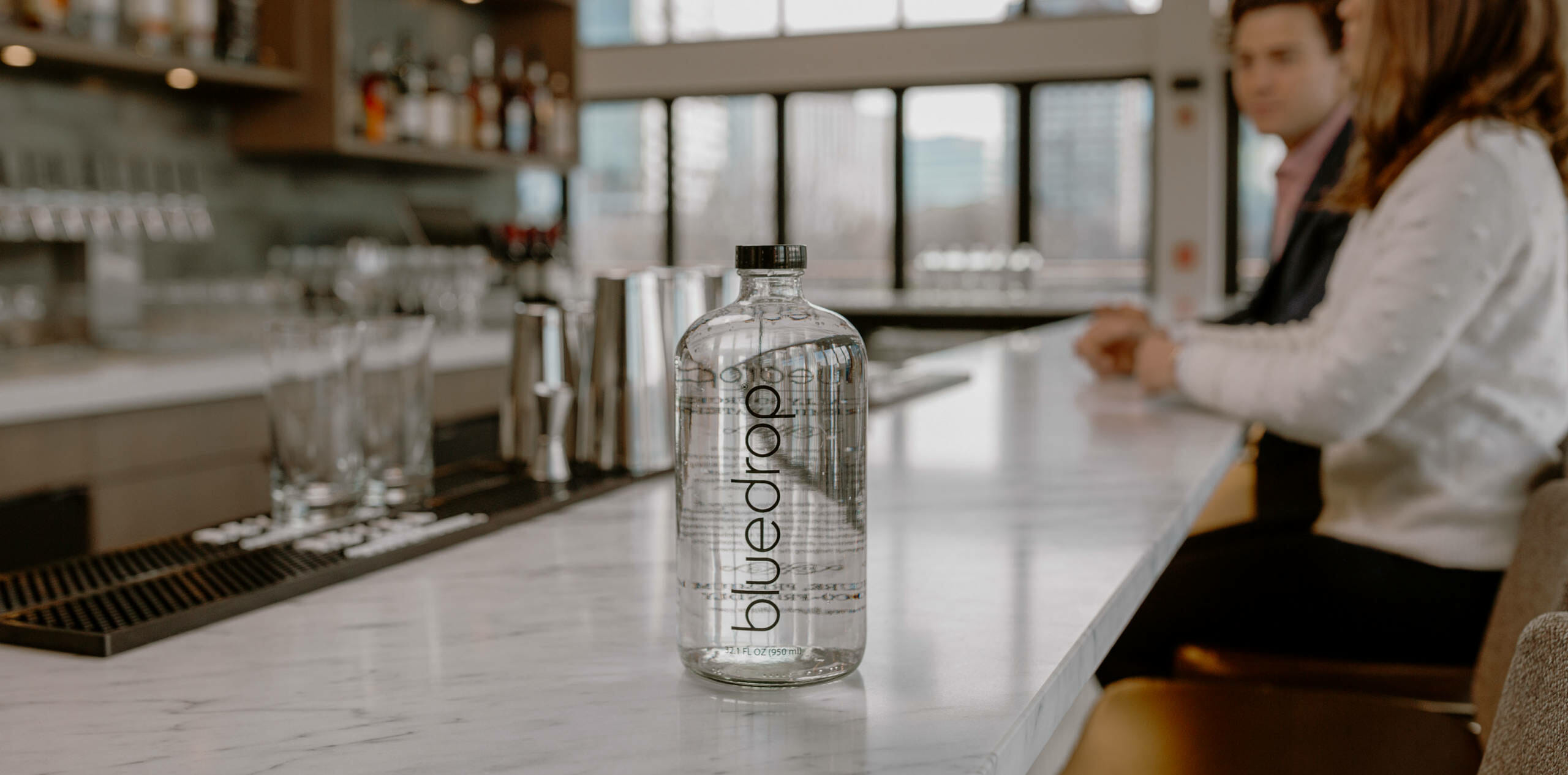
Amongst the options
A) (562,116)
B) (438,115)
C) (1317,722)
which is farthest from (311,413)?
(562,116)

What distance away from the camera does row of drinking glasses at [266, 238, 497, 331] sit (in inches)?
131

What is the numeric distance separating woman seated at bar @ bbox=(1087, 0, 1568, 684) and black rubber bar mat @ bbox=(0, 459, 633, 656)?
83 centimetres

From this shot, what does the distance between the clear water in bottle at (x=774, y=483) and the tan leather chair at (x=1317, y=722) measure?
0.66 meters

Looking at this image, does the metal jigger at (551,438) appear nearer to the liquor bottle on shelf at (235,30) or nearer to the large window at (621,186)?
the liquor bottle on shelf at (235,30)

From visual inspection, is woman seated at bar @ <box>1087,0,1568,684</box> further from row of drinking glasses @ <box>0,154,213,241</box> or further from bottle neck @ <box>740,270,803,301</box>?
row of drinking glasses @ <box>0,154,213,241</box>

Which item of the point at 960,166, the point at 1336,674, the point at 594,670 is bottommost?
the point at 1336,674

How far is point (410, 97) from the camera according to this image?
3477mm

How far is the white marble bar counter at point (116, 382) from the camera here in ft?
→ 7.18

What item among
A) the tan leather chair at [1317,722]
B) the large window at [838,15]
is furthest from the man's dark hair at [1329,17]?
the large window at [838,15]

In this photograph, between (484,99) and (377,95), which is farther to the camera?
(484,99)

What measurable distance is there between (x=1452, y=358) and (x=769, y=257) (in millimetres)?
1032

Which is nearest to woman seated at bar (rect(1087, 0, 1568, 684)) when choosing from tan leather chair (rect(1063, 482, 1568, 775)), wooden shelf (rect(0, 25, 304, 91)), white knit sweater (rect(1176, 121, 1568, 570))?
white knit sweater (rect(1176, 121, 1568, 570))

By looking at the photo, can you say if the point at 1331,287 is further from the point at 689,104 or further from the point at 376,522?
the point at 689,104

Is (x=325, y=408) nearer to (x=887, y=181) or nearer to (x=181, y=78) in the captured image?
(x=181, y=78)
